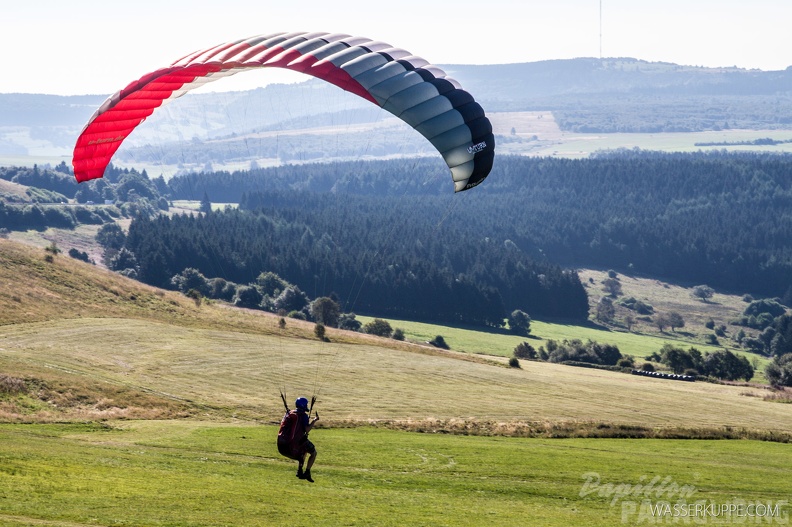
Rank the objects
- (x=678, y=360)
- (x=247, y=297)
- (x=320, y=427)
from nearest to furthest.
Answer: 1. (x=320, y=427)
2. (x=678, y=360)
3. (x=247, y=297)

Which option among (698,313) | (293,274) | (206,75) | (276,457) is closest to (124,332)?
(276,457)

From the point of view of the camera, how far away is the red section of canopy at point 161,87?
27328 mm

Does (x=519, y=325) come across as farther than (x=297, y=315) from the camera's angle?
Yes

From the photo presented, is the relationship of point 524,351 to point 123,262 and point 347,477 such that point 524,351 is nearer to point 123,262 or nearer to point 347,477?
point 123,262

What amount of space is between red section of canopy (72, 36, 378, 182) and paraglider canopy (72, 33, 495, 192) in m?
0.04

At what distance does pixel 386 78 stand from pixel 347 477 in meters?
15.0

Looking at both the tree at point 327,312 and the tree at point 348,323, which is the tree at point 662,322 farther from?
the tree at point 327,312

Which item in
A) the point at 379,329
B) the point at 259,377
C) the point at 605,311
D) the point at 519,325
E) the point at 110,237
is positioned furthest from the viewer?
the point at 110,237

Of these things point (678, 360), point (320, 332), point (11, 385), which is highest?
point (11, 385)

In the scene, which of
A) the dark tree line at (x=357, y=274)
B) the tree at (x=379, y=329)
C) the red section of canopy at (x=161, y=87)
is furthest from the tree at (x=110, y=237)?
the red section of canopy at (x=161, y=87)

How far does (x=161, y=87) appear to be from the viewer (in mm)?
32594

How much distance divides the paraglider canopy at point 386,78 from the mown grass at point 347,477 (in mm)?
10709

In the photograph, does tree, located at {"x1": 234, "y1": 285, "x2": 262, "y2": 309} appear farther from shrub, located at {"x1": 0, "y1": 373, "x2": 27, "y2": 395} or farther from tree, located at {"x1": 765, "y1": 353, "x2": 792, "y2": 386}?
shrub, located at {"x1": 0, "y1": 373, "x2": 27, "y2": 395}

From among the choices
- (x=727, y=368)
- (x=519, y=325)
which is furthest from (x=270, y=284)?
(x=727, y=368)
